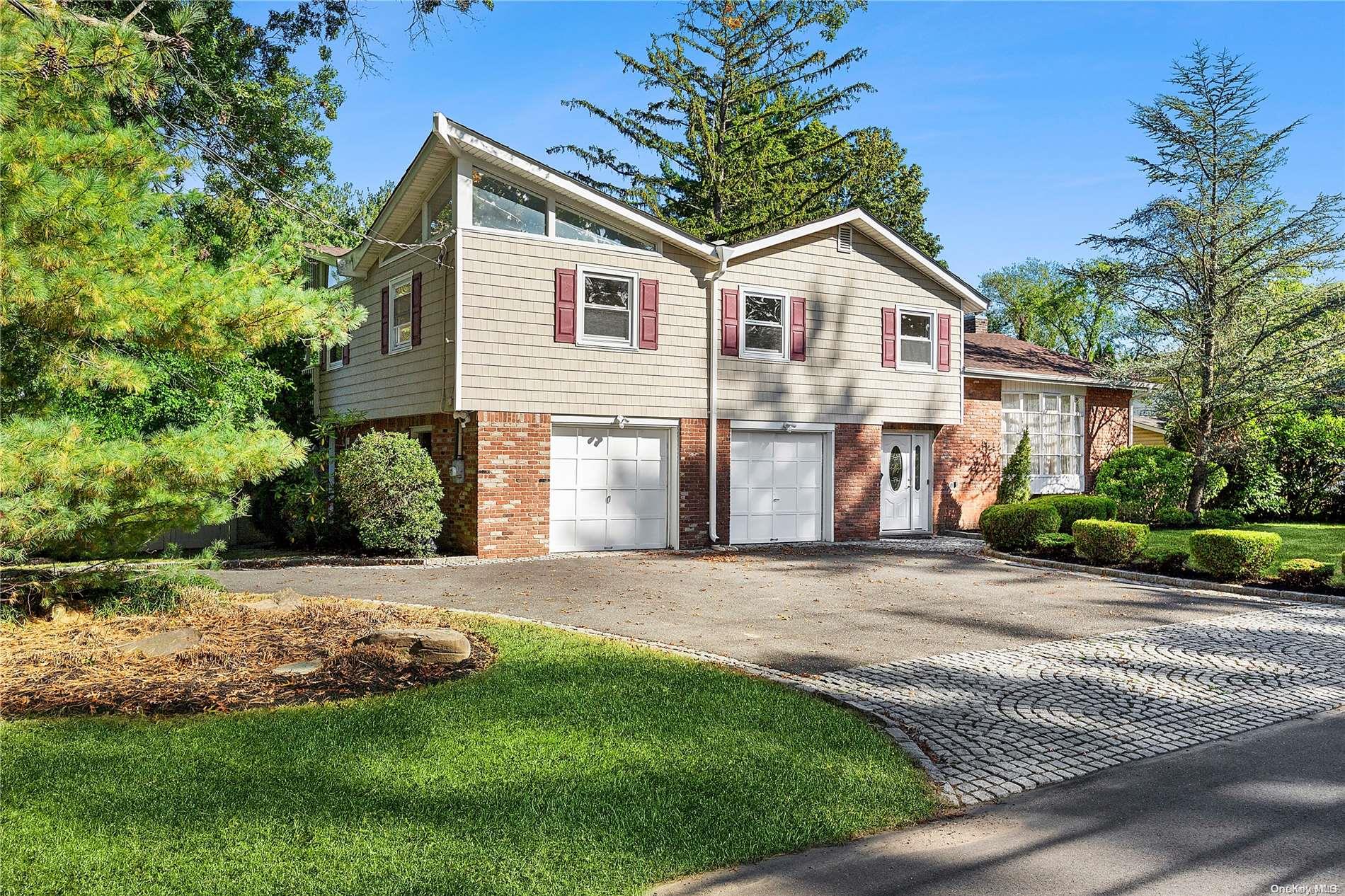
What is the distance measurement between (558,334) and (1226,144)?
17.1 metres

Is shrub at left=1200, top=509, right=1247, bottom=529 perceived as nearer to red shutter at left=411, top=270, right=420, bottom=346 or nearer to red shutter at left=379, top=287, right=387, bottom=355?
red shutter at left=411, top=270, right=420, bottom=346

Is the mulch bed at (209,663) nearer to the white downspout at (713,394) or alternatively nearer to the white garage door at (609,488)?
the white garage door at (609,488)

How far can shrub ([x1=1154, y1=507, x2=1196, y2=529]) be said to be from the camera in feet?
67.4

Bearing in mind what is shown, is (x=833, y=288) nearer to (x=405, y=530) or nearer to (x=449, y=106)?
(x=449, y=106)

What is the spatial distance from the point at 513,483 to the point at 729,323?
533 centimetres

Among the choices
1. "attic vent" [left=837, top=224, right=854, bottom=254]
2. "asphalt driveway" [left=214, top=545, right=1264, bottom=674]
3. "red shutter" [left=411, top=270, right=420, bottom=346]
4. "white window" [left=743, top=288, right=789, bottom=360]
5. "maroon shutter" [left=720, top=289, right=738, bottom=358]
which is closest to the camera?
"asphalt driveway" [left=214, top=545, right=1264, bottom=674]

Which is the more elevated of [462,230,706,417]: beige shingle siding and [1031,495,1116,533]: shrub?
[462,230,706,417]: beige shingle siding

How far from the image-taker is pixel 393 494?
14.0 metres

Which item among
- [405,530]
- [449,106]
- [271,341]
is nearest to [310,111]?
[449,106]

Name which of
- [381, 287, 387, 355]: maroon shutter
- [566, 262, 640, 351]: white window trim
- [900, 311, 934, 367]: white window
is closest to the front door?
[900, 311, 934, 367]: white window

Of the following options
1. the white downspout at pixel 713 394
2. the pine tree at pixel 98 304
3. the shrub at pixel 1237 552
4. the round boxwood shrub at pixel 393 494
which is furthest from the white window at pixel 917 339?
the pine tree at pixel 98 304

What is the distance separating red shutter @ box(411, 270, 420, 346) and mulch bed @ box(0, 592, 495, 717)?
802 cm

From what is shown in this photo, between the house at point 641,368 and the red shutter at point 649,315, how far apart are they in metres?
0.04

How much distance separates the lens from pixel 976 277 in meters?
69.2
